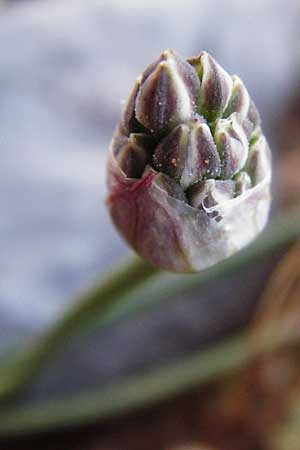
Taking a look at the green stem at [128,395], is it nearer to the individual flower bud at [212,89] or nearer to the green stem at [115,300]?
the green stem at [115,300]

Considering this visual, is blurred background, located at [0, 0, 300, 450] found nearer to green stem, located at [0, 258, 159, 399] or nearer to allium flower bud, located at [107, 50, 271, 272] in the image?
green stem, located at [0, 258, 159, 399]

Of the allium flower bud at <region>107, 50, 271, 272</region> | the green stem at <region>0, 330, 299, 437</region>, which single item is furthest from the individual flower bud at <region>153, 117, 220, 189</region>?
the green stem at <region>0, 330, 299, 437</region>

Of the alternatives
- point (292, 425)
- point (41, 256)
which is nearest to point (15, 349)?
point (41, 256)

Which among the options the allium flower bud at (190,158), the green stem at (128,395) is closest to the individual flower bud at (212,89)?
the allium flower bud at (190,158)

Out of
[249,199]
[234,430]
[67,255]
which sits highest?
[249,199]

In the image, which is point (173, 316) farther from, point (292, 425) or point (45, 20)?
point (45, 20)

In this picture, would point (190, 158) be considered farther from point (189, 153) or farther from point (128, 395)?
point (128, 395)
